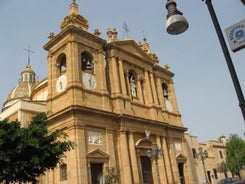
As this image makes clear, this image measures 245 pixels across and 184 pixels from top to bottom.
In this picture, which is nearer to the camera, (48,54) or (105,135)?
(105,135)

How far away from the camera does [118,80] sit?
23422 mm

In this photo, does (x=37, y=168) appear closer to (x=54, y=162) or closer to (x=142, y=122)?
(x=54, y=162)

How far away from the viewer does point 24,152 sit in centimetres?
1188

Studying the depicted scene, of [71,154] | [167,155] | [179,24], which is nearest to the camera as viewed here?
[179,24]

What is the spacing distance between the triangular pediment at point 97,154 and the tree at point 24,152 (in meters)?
5.87

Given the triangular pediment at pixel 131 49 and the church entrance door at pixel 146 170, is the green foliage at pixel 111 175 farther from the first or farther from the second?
the triangular pediment at pixel 131 49

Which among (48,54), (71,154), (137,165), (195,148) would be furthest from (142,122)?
(195,148)

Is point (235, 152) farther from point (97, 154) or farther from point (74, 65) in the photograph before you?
point (74, 65)

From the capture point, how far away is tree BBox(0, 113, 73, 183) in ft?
37.1

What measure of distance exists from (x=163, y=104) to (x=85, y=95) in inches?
406

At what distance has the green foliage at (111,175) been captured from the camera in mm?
18484

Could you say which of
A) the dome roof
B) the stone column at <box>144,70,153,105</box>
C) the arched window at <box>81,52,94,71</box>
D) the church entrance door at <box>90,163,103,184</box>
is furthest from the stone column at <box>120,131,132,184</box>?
the dome roof

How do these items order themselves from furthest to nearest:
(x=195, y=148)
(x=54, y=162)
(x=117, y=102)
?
1. (x=195, y=148)
2. (x=117, y=102)
3. (x=54, y=162)

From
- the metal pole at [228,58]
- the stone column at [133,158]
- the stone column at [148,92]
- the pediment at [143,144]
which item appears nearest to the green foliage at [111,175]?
the stone column at [133,158]
